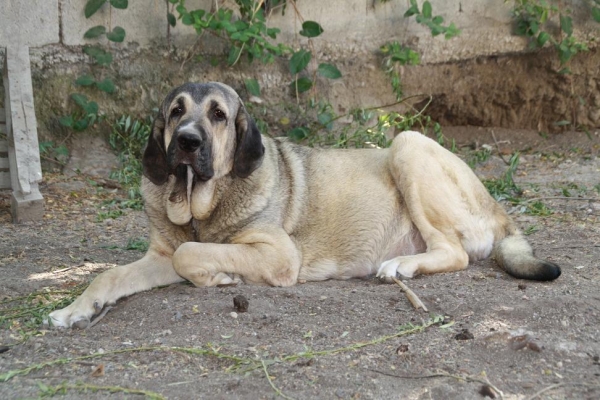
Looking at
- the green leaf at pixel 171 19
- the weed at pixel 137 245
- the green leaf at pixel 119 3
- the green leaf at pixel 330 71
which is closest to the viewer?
the weed at pixel 137 245

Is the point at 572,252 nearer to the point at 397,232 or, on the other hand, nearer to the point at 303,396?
the point at 397,232

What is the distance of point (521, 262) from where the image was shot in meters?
4.79

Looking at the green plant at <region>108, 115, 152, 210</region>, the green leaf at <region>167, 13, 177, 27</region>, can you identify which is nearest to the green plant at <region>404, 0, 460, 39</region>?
the green leaf at <region>167, 13, 177, 27</region>

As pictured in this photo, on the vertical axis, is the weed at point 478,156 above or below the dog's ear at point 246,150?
below

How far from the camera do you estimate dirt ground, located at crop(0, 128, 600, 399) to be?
10.9ft

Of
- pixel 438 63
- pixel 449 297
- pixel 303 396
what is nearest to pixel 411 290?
pixel 449 297

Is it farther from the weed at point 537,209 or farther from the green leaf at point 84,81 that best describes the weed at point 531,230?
the green leaf at point 84,81

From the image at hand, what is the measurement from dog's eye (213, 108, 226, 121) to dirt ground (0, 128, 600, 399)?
3.49 feet

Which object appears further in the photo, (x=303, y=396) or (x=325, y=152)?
(x=325, y=152)

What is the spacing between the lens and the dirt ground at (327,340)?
3.31 m

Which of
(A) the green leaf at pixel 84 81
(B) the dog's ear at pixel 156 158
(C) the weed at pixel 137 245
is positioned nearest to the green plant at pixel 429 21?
(A) the green leaf at pixel 84 81

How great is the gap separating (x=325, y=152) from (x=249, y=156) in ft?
3.12

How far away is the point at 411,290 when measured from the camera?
15.0 feet

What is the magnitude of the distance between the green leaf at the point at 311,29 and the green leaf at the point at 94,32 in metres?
2.10
